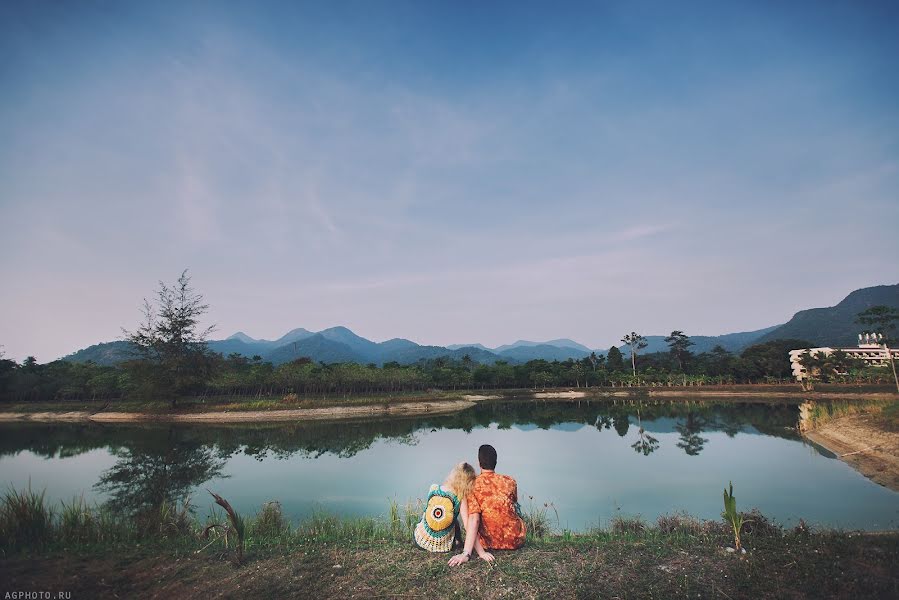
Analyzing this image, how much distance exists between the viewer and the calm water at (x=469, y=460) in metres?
A: 13.7

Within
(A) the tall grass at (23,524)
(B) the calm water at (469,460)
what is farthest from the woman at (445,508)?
(A) the tall grass at (23,524)

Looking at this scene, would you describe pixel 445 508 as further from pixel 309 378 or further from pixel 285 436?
pixel 309 378

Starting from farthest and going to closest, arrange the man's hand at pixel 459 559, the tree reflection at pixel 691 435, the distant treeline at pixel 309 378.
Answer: the distant treeline at pixel 309 378, the tree reflection at pixel 691 435, the man's hand at pixel 459 559

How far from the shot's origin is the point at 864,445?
1931cm

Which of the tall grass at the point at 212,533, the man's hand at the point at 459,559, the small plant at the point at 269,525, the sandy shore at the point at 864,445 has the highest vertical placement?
the man's hand at the point at 459,559

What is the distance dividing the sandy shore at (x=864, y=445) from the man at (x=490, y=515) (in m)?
17.0

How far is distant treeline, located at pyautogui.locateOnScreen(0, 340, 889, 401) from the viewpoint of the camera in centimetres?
4594

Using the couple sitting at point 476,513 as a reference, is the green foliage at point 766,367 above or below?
below

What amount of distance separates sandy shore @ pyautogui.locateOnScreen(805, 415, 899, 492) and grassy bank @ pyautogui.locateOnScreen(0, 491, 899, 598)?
14147 millimetres

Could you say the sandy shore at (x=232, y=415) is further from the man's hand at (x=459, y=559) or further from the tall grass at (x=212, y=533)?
the man's hand at (x=459, y=559)

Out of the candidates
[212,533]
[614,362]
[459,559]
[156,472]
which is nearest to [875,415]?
[459,559]

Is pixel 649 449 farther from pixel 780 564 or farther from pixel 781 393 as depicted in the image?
pixel 781 393

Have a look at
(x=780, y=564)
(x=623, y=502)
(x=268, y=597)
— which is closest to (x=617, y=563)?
(x=780, y=564)

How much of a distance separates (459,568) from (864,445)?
24135 mm
